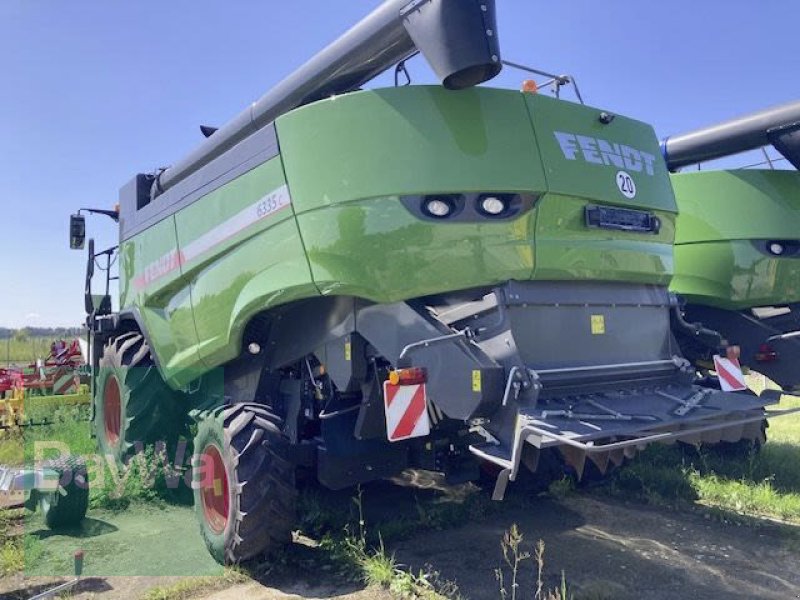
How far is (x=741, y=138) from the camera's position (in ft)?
19.9

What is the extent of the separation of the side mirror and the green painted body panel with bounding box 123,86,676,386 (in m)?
4.21

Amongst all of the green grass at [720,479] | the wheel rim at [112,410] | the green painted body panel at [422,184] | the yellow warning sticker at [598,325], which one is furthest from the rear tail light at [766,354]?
the wheel rim at [112,410]

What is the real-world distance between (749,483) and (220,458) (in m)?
4.22

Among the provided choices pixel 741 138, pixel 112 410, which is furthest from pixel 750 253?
pixel 112 410

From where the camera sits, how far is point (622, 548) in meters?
4.30

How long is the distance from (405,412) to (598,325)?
127 cm

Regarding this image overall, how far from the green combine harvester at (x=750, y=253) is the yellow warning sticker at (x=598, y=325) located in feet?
9.01

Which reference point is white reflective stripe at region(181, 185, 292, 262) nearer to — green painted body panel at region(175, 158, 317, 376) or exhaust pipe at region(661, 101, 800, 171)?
green painted body panel at region(175, 158, 317, 376)

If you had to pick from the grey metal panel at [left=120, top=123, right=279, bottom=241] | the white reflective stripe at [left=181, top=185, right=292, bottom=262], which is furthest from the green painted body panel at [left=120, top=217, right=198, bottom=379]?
the white reflective stripe at [left=181, top=185, right=292, bottom=262]

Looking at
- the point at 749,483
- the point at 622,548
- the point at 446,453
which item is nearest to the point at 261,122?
the point at 446,453

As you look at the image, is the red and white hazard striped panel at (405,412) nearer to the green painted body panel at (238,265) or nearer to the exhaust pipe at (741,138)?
Result: the green painted body panel at (238,265)

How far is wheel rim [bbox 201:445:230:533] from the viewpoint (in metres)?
4.15

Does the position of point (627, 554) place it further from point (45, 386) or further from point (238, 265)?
point (45, 386)

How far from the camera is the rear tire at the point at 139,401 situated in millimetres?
5949
